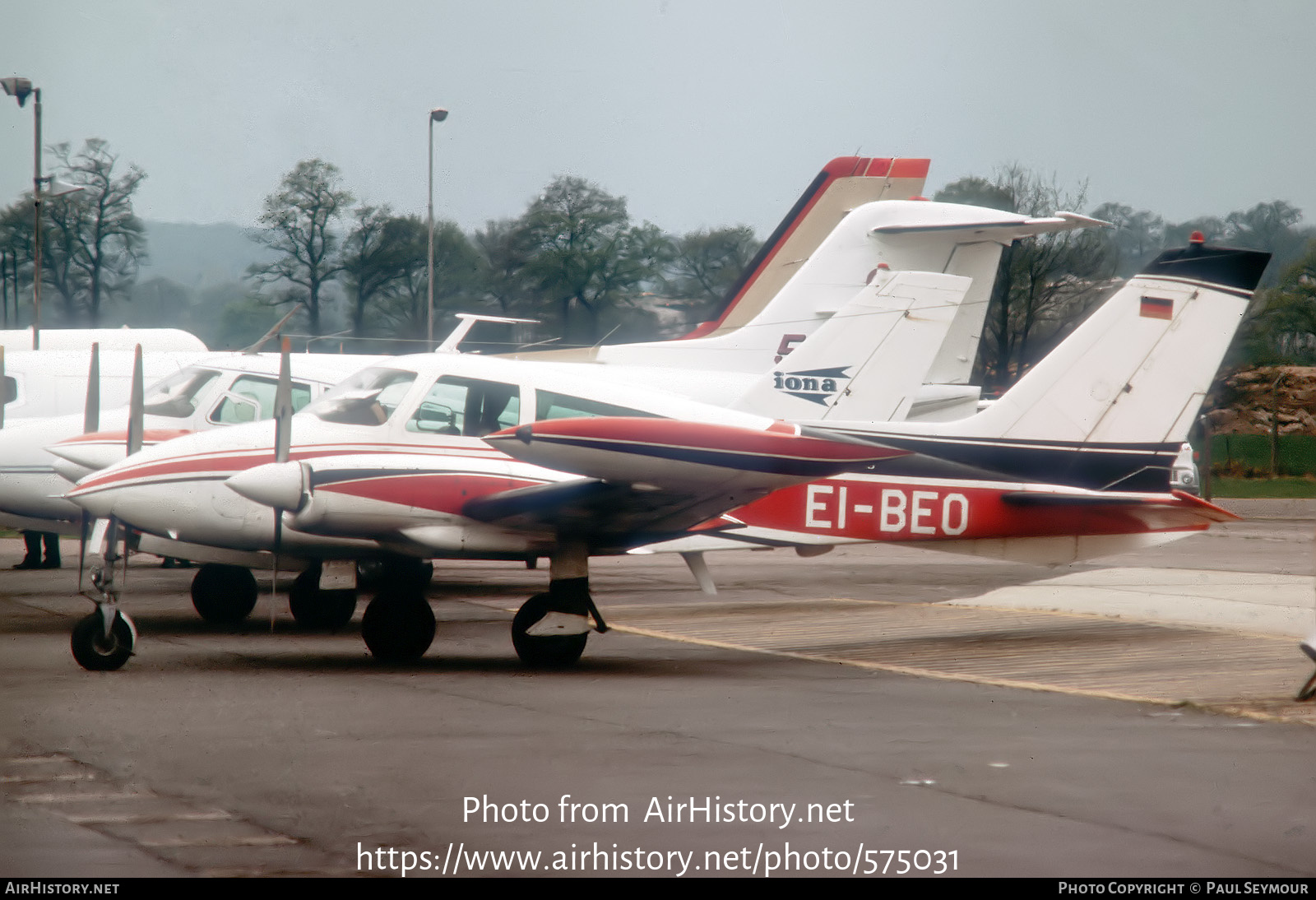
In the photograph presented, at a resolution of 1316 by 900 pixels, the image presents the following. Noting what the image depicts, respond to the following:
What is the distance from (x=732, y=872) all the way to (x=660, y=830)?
507 millimetres

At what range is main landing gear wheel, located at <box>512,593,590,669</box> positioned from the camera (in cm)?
887

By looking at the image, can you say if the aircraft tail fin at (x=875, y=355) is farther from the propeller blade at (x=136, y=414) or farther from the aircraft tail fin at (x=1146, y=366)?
the propeller blade at (x=136, y=414)

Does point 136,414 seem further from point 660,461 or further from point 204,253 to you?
point 204,253

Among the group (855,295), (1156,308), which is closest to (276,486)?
(1156,308)

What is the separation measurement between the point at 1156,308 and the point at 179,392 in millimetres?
8630

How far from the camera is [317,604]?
37.1ft

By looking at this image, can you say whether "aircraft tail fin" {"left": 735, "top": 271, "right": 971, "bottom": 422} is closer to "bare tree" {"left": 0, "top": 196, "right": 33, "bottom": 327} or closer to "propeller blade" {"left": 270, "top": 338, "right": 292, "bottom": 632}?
"propeller blade" {"left": 270, "top": 338, "right": 292, "bottom": 632}

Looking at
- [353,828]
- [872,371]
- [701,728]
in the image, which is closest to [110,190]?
[872,371]

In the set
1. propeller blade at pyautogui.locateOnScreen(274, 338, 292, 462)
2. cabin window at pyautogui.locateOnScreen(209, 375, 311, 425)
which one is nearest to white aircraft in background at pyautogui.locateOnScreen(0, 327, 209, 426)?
→ cabin window at pyautogui.locateOnScreen(209, 375, 311, 425)

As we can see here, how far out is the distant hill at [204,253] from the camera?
15.6m

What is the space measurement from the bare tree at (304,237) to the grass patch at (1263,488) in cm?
2446

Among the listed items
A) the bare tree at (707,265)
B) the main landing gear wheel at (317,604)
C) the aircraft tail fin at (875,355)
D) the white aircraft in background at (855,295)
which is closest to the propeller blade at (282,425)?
the main landing gear wheel at (317,604)

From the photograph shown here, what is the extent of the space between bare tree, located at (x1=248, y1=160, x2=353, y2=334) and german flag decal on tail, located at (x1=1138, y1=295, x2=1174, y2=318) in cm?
1047

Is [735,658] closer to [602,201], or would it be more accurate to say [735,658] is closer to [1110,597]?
[1110,597]
